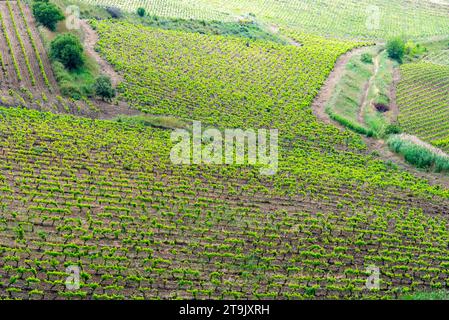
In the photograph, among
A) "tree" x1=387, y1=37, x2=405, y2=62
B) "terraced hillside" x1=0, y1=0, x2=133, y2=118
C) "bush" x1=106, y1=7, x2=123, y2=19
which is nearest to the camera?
"terraced hillside" x1=0, y1=0, x2=133, y2=118

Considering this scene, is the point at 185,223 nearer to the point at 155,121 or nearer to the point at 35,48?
the point at 155,121

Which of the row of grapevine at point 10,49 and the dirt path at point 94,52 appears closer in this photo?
the row of grapevine at point 10,49

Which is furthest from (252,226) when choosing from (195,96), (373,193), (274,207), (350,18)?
(350,18)

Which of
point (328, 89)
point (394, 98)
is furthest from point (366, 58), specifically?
point (328, 89)

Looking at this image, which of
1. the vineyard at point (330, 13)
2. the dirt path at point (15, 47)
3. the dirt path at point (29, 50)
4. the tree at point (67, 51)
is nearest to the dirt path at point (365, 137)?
the vineyard at point (330, 13)

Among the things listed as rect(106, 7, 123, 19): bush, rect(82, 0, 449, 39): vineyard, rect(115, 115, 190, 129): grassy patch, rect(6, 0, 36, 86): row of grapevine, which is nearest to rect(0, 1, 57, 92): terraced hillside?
rect(6, 0, 36, 86): row of grapevine

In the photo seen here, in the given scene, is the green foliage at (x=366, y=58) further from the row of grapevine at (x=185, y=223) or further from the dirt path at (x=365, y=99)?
the row of grapevine at (x=185, y=223)

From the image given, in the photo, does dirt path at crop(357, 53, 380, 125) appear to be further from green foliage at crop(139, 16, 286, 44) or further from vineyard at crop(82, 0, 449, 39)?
vineyard at crop(82, 0, 449, 39)
